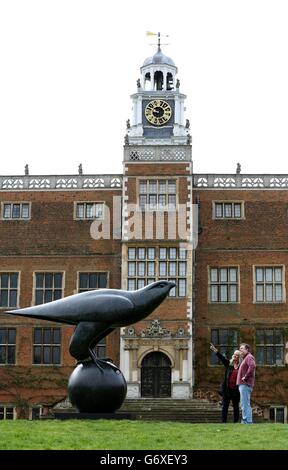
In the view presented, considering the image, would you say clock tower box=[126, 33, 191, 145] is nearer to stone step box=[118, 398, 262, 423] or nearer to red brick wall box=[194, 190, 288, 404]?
red brick wall box=[194, 190, 288, 404]

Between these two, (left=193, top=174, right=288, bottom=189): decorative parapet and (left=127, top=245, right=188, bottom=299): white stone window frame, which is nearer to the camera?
(left=127, top=245, right=188, bottom=299): white stone window frame

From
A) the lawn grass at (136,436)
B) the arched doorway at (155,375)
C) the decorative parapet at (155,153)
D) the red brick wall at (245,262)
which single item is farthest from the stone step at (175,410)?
the lawn grass at (136,436)

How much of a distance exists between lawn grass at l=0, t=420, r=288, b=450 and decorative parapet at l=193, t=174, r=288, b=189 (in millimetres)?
19302

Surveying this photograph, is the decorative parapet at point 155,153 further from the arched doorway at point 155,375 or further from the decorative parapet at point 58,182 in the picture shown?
the arched doorway at point 155,375

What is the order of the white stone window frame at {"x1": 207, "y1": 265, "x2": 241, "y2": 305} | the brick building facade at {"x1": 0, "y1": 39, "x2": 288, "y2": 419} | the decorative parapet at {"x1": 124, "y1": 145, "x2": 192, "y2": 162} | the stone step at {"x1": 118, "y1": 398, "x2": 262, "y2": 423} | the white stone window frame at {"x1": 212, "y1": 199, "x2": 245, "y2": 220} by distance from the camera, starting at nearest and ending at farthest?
the stone step at {"x1": 118, "y1": 398, "x2": 262, "y2": 423}
the brick building facade at {"x1": 0, "y1": 39, "x2": 288, "y2": 419}
the white stone window frame at {"x1": 207, "y1": 265, "x2": 241, "y2": 305}
the decorative parapet at {"x1": 124, "y1": 145, "x2": 192, "y2": 162}
the white stone window frame at {"x1": 212, "y1": 199, "x2": 245, "y2": 220}

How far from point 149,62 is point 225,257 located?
9.60 meters

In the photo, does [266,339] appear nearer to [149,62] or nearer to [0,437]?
[149,62]

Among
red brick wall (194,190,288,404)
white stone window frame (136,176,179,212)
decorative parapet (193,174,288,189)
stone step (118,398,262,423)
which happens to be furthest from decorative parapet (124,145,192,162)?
stone step (118,398,262,423)

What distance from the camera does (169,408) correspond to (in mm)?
28641

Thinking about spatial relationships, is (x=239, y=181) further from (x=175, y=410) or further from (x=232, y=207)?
(x=175, y=410)

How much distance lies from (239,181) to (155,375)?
8.40m

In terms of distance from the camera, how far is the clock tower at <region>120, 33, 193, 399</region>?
31375 millimetres

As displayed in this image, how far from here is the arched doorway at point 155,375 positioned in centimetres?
3148
